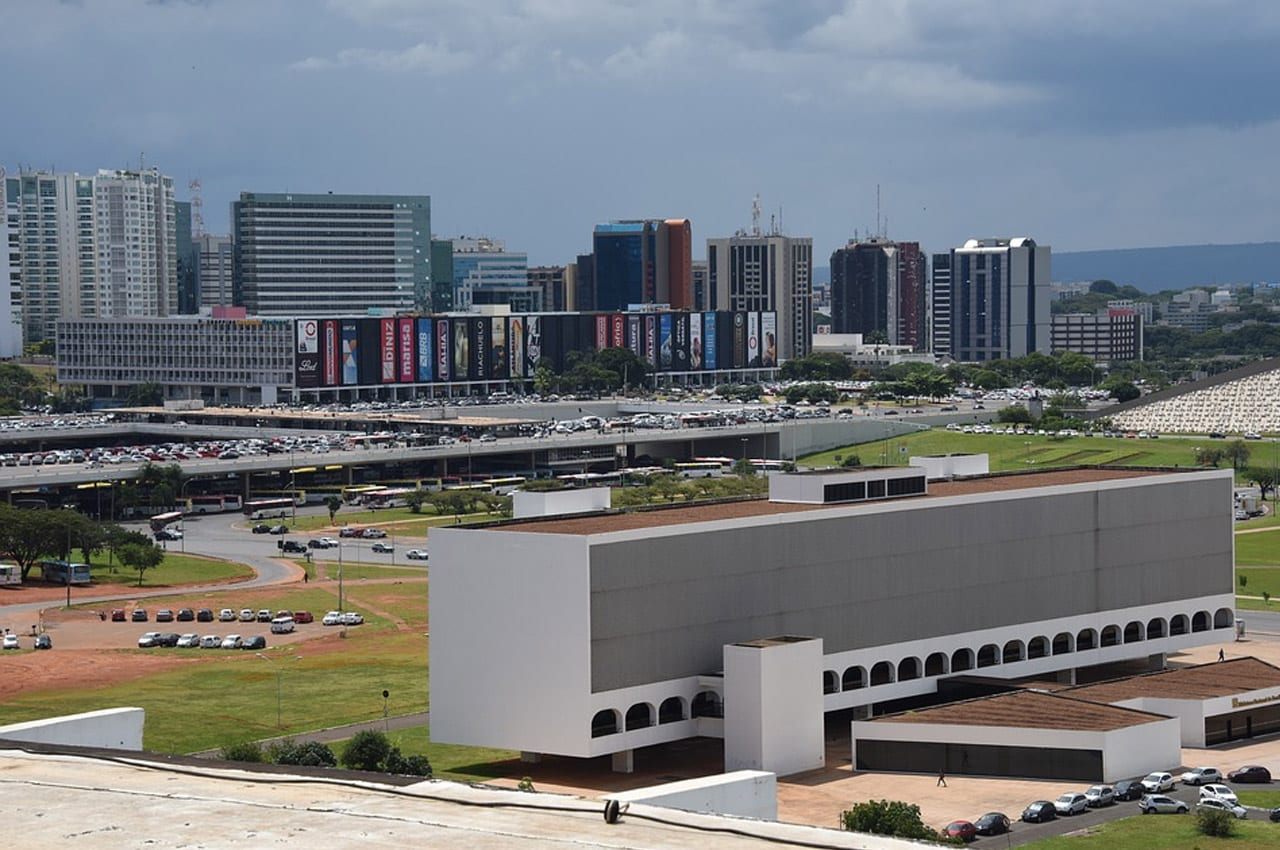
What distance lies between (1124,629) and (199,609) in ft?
139

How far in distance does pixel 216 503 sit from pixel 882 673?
92990 millimetres

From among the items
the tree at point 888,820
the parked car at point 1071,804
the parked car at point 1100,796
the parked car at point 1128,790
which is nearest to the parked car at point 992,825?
the tree at point 888,820

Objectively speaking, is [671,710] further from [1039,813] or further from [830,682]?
[1039,813]

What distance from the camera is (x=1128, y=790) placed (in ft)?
194

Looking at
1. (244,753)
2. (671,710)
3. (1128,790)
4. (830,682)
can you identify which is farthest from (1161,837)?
(244,753)

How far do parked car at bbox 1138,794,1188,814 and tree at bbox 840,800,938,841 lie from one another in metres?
7.13

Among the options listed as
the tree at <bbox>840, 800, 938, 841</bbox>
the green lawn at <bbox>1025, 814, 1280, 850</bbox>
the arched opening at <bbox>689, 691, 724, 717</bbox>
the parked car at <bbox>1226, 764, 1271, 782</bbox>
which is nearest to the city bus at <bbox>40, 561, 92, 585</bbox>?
the arched opening at <bbox>689, 691, 724, 717</bbox>

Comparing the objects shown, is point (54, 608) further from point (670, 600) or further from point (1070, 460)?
point (1070, 460)

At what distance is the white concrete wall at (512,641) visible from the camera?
6191cm

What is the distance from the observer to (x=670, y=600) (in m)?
64.4

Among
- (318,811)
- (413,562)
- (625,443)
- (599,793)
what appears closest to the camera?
(318,811)

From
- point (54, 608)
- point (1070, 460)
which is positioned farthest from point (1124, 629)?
point (1070, 460)

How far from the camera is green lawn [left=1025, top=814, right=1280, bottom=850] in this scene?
173 feet

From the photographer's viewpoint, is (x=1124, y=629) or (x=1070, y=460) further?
(x=1070, y=460)
